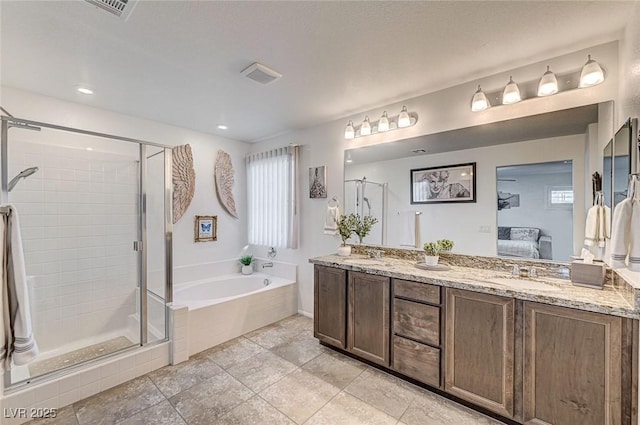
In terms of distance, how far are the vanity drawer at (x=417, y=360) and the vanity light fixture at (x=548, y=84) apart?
2030mm

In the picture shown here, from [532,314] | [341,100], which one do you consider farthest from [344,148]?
[532,314]

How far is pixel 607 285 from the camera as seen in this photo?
1767 mm

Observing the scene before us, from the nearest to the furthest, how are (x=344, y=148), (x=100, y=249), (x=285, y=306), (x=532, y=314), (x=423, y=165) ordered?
(x=532, y=314) < (x=423, y=165) < (x=100, y=249) < (x=344, y=148) < (x=285, y=306)

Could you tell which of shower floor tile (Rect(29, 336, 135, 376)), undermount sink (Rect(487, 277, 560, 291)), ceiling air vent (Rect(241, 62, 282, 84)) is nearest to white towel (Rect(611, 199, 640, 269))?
undermount sink (Rect(487, 277, 560, 291))

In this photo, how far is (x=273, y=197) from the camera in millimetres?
3977

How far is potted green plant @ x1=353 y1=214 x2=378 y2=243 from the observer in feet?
9.98

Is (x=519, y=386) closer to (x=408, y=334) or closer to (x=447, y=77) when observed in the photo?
(x=408, y=334)

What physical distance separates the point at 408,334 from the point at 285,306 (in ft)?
6.26

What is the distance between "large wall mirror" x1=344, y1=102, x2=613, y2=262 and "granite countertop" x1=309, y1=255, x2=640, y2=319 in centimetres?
26

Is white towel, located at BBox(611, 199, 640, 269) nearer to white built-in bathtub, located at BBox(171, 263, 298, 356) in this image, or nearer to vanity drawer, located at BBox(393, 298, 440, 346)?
vanity drawer, located at BBox(393, 298, 440, 346)

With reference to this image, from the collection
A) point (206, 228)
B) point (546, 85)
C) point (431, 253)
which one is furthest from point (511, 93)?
point (206, 228)

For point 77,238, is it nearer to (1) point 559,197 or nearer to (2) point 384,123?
(2) point 384,123

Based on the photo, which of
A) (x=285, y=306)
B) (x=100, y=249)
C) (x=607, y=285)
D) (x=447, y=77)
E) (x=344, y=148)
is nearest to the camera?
(x=607, y=285)

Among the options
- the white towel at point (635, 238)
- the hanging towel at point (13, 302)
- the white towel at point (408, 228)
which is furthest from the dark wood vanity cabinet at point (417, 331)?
the hanging towel at point (13, 302)
